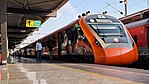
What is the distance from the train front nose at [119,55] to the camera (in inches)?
550

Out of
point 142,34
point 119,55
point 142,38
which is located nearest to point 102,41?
point 119,55

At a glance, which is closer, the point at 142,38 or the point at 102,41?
the point at 102,41

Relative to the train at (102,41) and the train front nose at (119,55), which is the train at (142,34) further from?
the train at (102,41)

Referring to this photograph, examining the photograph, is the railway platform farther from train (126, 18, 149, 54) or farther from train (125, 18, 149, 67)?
train (126, 18, 149, 54)

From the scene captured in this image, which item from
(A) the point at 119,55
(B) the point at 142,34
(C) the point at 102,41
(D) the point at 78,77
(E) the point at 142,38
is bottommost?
(D) the point at 78,77

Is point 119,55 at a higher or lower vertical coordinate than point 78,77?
higher

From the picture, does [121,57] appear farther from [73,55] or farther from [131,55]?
[73,55]

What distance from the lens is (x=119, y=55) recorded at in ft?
46.2

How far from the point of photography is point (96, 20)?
51.6 ft

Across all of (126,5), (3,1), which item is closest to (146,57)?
(3,1)

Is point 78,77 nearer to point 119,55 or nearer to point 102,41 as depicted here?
point 119,55

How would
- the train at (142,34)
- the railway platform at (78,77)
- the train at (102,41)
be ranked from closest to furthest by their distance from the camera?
the railway platform at (78,77) → the train at (102,41) → the train at (142,34)

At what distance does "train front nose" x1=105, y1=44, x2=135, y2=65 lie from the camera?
14.0 meters

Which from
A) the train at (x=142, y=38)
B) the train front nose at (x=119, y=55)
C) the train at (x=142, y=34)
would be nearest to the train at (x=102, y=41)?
the train front nose at (x=119, y=55)
